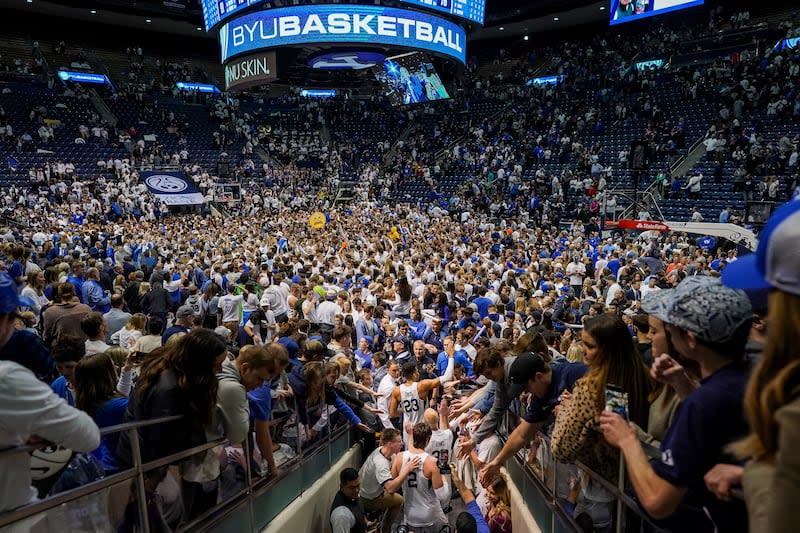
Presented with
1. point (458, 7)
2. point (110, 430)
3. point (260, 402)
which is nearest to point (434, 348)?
point (260, 402)

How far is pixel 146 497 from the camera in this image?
303 cm

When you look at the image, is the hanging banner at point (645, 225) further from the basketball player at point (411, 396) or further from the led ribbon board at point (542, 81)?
the led ribbon board at point (542, 81)

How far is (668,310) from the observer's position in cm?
198

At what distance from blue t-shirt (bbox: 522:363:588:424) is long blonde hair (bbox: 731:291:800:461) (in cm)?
208

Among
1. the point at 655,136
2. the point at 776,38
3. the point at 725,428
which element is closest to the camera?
the point at 725,428

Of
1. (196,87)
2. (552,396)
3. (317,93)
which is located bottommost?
(552,396)

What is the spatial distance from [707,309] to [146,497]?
109 inches

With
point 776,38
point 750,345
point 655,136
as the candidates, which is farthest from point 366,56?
point 750,345

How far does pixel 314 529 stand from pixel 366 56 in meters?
23.7

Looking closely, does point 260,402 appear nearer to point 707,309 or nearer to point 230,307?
point 707,309

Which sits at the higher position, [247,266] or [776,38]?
[776,38]

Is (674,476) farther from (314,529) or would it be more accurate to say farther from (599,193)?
(599,193)

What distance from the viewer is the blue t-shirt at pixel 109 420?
3162mm

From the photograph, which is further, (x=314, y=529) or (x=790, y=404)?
(x=314, y=529)
